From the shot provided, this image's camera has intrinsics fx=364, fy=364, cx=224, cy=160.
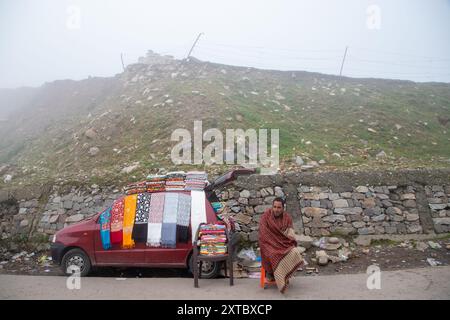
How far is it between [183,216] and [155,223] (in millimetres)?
538

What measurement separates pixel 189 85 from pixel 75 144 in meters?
5.67

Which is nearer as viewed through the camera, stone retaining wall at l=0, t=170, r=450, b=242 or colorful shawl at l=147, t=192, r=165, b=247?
colorful shawl at l=147, t=192, r=165, b=247

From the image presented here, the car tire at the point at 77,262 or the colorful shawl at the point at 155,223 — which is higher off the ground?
the colorful shawl at the point at 155,223

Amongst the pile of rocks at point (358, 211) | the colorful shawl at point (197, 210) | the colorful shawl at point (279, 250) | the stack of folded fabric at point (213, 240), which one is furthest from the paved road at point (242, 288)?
the pile of rocks at point (358, 211)

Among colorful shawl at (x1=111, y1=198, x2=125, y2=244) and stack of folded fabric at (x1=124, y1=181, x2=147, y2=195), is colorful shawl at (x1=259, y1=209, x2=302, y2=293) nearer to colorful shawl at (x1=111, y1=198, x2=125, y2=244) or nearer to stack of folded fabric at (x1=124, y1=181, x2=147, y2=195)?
stack of folded fabric at (x1=124, y1=181, x2=147, y2=195)

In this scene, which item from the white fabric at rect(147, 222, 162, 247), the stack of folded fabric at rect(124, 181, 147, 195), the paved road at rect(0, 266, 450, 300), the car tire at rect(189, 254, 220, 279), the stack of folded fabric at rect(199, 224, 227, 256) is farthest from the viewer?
the stack of folded fabric at rect(124, 181, 147, 195)

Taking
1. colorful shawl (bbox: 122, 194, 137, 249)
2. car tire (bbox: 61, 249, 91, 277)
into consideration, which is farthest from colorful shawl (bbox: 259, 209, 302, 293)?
car tire (bbox: 61, 249, 91, 277)

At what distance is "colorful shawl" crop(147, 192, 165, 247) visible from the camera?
6.76 meters

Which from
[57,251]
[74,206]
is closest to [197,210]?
[57,251]

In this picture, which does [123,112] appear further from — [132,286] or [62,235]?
[132,286]

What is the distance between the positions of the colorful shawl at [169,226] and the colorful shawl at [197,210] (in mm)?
325

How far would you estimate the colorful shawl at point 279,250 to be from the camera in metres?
5.57

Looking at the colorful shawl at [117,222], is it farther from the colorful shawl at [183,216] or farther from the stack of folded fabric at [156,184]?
the colorful shawl at [183,216]

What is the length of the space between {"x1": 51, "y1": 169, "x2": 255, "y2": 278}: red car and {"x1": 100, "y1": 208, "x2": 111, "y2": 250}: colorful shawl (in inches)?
2.7
